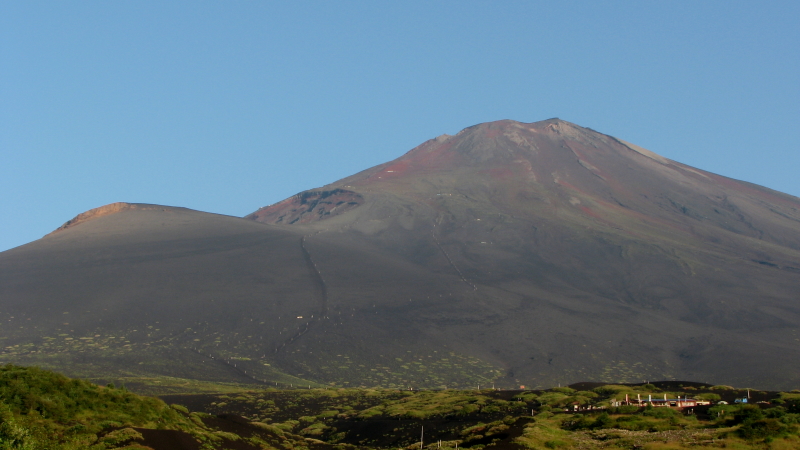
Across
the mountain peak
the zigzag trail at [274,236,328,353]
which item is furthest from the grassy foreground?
the mountain peak

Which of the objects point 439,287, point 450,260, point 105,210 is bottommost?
point 439,287

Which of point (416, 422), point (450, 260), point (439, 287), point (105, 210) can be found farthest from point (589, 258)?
point (416, 422)

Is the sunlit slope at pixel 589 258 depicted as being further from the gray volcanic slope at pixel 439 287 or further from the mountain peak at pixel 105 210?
the mountain peak at pixel 105 210

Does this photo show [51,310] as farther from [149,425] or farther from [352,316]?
[149,425]

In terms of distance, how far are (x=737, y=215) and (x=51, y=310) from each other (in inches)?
5276

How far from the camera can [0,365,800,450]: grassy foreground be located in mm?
22719

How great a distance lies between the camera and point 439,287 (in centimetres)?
11750

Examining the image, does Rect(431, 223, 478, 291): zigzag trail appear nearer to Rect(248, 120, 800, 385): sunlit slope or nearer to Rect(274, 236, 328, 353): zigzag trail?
Rect(248, 120, 800, 385): sunlit slope

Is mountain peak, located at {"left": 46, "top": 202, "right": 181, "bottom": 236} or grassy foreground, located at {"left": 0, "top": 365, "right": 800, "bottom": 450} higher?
mountain peak, located at {"left": 46, "top": 202, "right": 181, "bottom": 236}

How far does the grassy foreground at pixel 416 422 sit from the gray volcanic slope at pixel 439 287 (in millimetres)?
35272

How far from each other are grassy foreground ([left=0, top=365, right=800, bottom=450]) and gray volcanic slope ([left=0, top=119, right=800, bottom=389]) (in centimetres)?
3527

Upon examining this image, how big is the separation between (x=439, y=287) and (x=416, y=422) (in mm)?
78526

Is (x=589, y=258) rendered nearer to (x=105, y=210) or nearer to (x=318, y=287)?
(x=318, y=287)

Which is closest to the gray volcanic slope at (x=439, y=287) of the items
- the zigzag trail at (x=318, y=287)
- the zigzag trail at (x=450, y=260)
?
the zigzag trail at (x=318, y=287)
